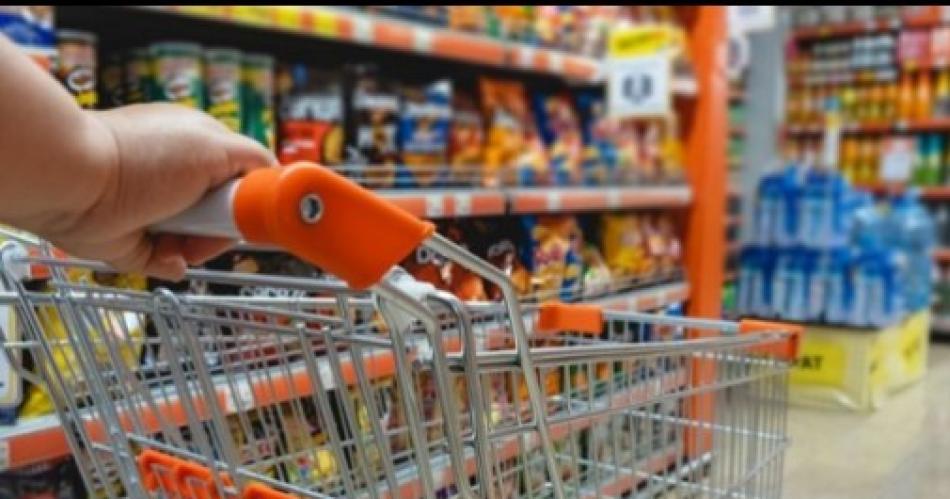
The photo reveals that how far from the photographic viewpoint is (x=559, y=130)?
285cm

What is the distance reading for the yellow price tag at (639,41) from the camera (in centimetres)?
266

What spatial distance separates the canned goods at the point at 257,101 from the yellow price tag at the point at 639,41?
1.30 meters

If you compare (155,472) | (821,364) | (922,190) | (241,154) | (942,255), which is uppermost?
(241,154)

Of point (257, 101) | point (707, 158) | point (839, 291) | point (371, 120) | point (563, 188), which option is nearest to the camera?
point (257, 101)

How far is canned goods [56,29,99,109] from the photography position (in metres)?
1.46

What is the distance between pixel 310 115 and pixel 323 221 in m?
1.48

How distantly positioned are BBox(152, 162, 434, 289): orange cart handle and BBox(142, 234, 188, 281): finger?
162mm

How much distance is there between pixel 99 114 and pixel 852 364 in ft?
10.9

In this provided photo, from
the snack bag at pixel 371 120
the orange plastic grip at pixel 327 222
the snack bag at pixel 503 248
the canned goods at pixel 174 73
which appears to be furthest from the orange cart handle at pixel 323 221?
the snack bag at pixel 371 120

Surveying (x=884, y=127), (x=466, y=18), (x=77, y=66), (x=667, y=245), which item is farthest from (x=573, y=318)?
(x=884, y=127)

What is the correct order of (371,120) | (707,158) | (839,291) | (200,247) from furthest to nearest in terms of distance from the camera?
(839,291) < (707,158) < (371,120) < (200,247)

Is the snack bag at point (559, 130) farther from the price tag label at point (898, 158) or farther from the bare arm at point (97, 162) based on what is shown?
the price tag label at point (898, 158)

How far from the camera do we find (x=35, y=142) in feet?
1.73

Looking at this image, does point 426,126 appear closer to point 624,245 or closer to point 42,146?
point 624,245
